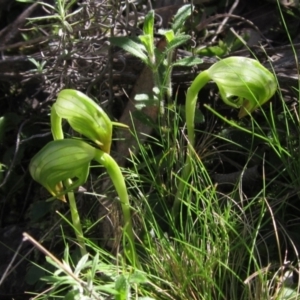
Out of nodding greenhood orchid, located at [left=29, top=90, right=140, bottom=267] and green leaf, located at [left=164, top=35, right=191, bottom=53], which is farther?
green leaf, located at [left=164, top=35, right=191, bottom=53]

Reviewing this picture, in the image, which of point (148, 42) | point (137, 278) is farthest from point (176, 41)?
point (137, 278)

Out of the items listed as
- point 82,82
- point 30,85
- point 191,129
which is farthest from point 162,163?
point 30,85

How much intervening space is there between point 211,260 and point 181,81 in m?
0.60

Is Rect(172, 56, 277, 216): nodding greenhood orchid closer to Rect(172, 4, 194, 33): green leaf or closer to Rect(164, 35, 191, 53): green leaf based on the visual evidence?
Rect(164, 35, 191, 53): green leaf

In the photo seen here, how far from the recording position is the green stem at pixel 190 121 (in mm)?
1238

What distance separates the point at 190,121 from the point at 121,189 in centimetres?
19

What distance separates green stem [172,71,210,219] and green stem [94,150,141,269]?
94 millimetres

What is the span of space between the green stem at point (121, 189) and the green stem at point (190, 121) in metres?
0.09

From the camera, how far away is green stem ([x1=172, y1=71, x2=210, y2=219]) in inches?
48.8

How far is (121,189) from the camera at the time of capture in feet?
4.01

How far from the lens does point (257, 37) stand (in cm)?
193

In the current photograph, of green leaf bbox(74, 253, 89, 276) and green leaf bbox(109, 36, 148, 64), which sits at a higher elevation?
green leaf bbox(109, 36, 148, 64)

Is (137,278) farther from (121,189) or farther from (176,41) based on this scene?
(176,41)

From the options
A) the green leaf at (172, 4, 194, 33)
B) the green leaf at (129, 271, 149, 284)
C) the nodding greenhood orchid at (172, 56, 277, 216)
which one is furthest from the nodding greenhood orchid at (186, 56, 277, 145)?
the green leaf at (129, 271, 149, 284)
